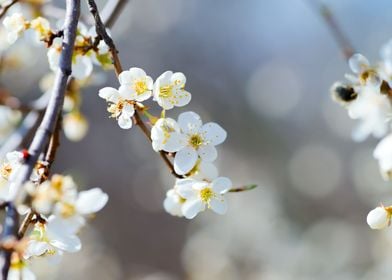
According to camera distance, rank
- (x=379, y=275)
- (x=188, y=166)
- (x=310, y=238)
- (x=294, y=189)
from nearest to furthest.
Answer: (x=188, y=166), (x=379, y=275), (x=310, y=238), (x=294, y=189)

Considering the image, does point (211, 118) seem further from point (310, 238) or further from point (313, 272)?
point (313, 272)

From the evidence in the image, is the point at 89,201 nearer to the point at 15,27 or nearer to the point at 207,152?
the point at 207,152

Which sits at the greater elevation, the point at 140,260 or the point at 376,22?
the point at 376,22

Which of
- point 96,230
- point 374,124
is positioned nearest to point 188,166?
point 374,124

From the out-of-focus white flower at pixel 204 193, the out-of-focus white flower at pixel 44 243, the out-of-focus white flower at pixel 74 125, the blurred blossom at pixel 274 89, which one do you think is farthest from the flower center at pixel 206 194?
the blurred blossom at pixel 274 89

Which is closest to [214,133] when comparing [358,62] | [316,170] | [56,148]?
[56,148]

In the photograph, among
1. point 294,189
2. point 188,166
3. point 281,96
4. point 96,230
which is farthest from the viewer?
point 281,96

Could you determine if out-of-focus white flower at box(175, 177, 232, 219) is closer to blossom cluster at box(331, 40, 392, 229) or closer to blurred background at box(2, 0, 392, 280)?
blossom cluster at box(331, 40, 392, 229)
